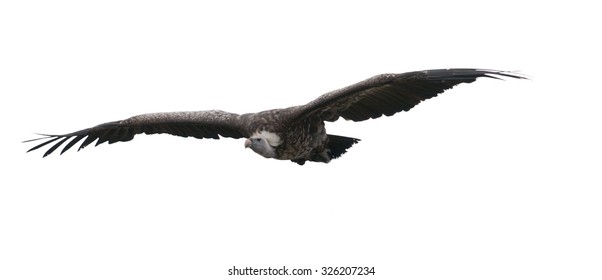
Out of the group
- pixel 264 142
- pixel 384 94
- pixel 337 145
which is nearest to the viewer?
pixel 384 94

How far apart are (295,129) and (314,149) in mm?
602

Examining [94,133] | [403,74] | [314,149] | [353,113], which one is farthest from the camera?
[94,133]

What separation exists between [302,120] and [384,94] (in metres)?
1.26

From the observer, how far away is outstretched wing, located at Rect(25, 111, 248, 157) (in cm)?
1236

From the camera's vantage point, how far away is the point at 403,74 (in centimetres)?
1032

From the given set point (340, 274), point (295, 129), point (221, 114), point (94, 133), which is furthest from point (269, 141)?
point (94, 133)

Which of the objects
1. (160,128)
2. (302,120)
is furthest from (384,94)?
(160,128)

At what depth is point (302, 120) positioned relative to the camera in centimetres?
1145

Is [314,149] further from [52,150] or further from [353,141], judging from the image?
[52,150]

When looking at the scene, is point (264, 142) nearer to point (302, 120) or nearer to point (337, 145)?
point (302, 120)

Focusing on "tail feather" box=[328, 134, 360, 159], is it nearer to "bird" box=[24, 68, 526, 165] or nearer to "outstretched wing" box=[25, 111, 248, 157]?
"bird" box=[24, 68, 526, 165]

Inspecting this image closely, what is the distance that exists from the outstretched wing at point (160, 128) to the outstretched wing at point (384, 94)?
1485mm

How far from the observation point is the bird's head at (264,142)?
11388mm

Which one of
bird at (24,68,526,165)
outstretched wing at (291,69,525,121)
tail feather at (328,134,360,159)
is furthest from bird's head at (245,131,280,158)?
tail feather at (328,134,360,159)
